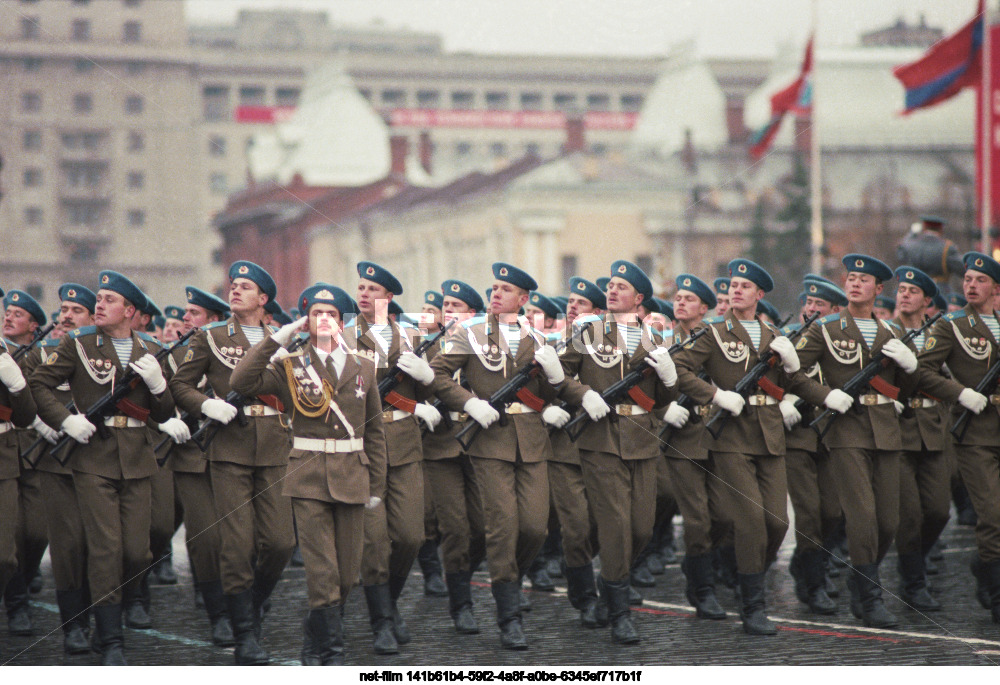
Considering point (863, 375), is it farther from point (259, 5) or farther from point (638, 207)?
point (259, 5)

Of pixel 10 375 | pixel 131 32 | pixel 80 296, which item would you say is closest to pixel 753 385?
pixel 80 296

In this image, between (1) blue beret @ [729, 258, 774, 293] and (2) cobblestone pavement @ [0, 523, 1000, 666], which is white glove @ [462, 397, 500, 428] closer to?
A: (2) cobblestone pavement @ [0, 523, 1000, 666]

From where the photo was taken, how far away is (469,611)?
721cm

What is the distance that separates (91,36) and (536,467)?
16874 millimetres

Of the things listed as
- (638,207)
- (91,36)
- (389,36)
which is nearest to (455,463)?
(91,36)

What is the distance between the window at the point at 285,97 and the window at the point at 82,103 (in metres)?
29.4

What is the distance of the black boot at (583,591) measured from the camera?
7.21 meters

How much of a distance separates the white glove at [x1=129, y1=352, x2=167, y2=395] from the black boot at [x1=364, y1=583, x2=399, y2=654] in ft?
4.57

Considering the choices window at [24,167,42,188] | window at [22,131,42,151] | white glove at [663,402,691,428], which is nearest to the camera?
white glove at [663,402,691,428]

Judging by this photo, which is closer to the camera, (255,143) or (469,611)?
(469,611)

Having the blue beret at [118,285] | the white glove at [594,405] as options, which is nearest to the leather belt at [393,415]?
the white glove at [594,405]

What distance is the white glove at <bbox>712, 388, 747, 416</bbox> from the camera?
7133mm

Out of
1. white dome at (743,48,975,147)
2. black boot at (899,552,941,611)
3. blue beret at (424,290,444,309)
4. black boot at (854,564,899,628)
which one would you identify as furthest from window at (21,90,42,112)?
white dome at (743,48,975,147)

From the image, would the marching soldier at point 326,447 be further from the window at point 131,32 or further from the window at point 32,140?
the window at point 131,32
